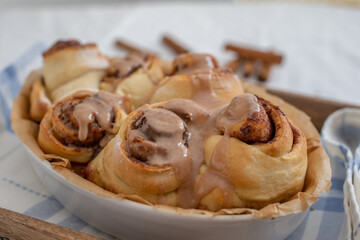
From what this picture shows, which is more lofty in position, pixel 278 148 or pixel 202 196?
pixel 278 148

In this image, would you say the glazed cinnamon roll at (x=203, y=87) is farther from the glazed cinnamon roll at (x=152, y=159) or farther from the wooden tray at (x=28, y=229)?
the wooden tray at (x=28, y=229)

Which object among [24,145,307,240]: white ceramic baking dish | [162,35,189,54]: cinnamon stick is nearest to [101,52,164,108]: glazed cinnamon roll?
[24,145,307,240]: white ceramic baking dish

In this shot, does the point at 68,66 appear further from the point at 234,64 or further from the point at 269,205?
the point at 234,64

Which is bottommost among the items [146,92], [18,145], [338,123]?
[18,145]

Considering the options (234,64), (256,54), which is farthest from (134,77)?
(256,54)

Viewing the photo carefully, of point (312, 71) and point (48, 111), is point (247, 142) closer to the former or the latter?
point (48, 111)

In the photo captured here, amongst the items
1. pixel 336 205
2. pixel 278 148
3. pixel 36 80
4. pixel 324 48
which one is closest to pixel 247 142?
pixel 278 148
